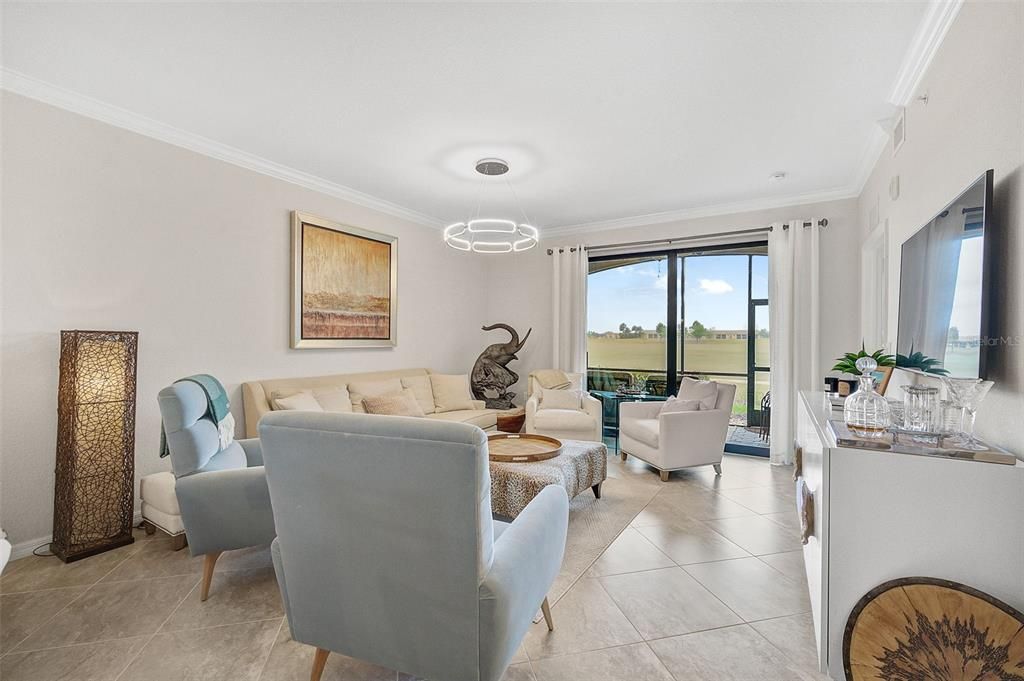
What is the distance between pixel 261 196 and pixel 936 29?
4230 mm

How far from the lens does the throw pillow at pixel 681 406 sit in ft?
14.0

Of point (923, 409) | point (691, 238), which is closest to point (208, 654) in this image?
point (923, 409)

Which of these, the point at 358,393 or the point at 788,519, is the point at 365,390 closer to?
the point at 358,393

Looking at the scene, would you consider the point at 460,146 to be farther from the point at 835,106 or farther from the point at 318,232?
the point at 835,106

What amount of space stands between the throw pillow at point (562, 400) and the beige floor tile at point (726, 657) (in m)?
2.97

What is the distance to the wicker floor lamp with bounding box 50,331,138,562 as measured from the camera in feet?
8.45

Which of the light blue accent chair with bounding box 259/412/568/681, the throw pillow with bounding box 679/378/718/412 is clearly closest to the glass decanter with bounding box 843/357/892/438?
the light blue accent chair with bounding box 259/412/568/681

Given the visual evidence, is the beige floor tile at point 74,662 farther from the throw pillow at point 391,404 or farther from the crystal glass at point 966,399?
the crystal glass at point 966,399

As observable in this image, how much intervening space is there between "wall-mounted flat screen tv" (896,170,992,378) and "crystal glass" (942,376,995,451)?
2.6 inches

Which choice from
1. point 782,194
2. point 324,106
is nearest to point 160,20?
point 324,106

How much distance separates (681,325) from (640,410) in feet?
4.21

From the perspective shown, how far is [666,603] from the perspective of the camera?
86.5 inches

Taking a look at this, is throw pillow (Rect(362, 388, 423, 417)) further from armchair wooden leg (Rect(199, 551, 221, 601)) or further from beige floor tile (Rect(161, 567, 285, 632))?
armchair wooden leg (Rect(199, 551, 221, 601))

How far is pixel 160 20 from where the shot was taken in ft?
6.89
